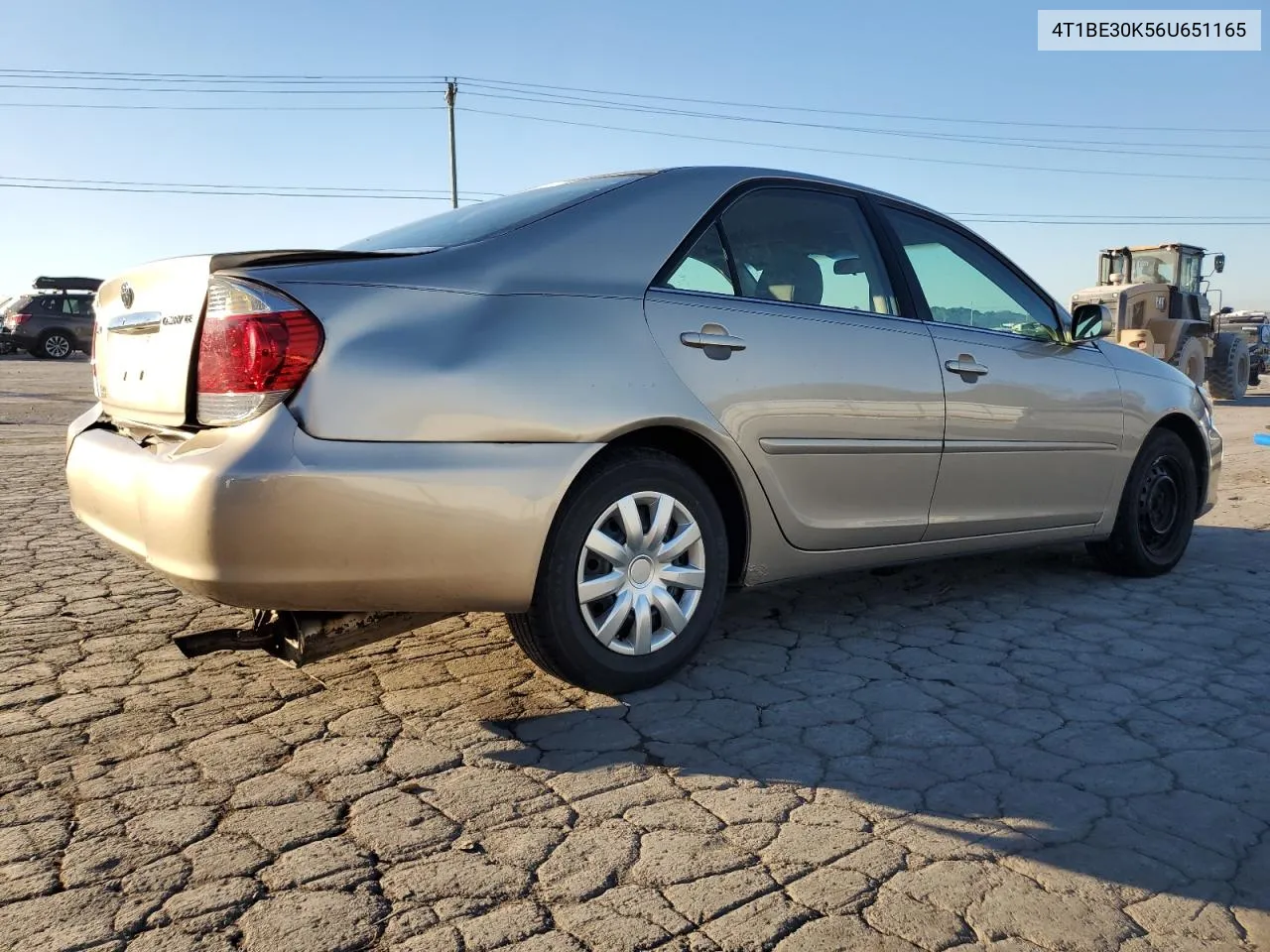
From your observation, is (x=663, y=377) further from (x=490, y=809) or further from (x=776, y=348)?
(x=490, y=809)

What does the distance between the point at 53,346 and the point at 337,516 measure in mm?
30289

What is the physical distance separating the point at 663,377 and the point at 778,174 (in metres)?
1.06

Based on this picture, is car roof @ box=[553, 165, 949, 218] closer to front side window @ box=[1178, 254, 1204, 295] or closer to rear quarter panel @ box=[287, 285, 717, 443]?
rear quarter panel @ box=[287, 285, 717, 443]

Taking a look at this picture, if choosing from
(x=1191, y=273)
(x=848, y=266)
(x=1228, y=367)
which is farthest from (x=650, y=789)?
(x=1228, y=367)

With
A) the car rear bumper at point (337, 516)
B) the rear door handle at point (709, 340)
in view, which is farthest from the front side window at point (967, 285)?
the car rear bumper at point (337, 516)

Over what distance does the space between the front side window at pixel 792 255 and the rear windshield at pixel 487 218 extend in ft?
1.17

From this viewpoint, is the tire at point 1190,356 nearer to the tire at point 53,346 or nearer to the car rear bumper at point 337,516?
the car rear bumper at point 337,516

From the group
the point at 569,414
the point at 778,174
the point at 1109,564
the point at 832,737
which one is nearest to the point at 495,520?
the point at 569,414

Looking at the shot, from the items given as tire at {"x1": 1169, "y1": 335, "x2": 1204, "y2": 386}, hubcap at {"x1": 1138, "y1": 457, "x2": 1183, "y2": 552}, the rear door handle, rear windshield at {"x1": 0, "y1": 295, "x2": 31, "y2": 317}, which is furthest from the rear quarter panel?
→ rear windshield at {"x1": 0, "y1": 295, "x2": 31, "y2": 317}

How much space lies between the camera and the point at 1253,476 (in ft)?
29.5

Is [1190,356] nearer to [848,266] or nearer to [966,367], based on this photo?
[966,367]

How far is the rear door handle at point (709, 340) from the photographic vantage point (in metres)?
3.20

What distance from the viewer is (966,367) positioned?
4.02 m

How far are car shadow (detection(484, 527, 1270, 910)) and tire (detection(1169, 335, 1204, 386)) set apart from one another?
46.0 feet
